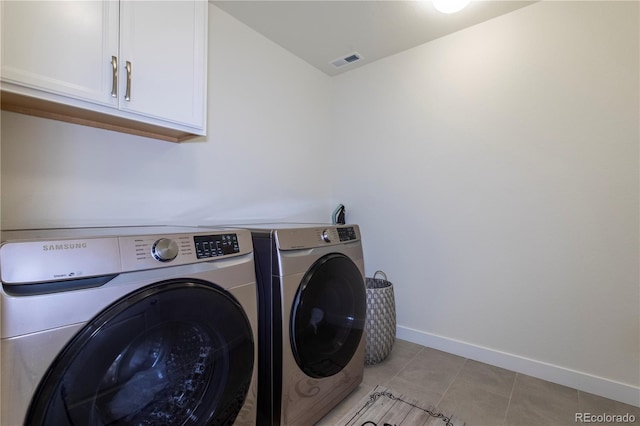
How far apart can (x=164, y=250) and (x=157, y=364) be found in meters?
0.34

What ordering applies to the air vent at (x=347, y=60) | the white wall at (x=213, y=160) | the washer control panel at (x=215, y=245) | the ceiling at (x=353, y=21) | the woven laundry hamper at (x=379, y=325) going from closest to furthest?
the washer control panel at (x=215, y=245) → the white wall at (x=213, y=160) → the ceiling at (x=353, y=21) → the woven laundry hamper at (x=379, y=325) → the air vent at (x=347, y=60)

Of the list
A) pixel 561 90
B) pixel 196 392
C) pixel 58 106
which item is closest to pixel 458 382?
pixel 196 392

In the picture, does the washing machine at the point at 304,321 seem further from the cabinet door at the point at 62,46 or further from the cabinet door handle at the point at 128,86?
the cabinet door at the point at 62,46

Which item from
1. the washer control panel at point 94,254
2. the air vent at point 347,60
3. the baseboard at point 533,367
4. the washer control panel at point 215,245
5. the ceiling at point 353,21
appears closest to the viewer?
the washer control panel at point 94,254

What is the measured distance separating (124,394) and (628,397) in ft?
7.78

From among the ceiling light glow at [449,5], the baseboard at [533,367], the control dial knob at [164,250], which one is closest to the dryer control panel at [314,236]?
the control dial knob at [164,250]

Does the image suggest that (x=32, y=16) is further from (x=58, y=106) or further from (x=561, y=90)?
(x=561, y=90)

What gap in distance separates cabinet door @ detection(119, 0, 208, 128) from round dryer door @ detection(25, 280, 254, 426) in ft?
2.76

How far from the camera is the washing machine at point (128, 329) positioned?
64cm

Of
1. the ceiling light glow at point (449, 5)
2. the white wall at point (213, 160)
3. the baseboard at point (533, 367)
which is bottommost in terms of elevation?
the baseboard at point (533, 367)

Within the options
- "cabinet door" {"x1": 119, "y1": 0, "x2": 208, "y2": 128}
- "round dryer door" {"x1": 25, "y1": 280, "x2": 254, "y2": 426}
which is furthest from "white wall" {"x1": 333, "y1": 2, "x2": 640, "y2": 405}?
"round dryer door" {"x1": 25, "y1": 280, "x2": 254, "y2": 426}

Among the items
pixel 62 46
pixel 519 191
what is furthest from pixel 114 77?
pixel 519 191

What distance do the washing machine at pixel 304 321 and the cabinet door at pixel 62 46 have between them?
84 centimetres

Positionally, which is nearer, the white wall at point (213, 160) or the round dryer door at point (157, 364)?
the round dryer door at point (157, 364)
